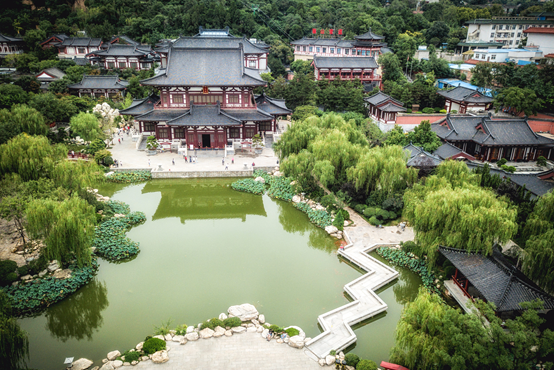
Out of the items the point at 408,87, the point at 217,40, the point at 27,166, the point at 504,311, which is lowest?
the point at 504,311

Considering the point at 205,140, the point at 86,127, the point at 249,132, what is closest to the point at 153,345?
the point at 205,140

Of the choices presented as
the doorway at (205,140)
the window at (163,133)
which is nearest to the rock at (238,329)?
the doorway at (205,140)

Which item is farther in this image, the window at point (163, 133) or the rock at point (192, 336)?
the window at point (163, 133)

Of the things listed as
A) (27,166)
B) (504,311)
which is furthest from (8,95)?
(504,311)

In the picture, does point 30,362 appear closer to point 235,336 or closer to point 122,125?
point 235,336

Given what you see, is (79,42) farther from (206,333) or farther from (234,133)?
(206,333)

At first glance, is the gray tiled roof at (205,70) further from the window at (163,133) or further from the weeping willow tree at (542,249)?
the weeping willow tree at (542,249)
